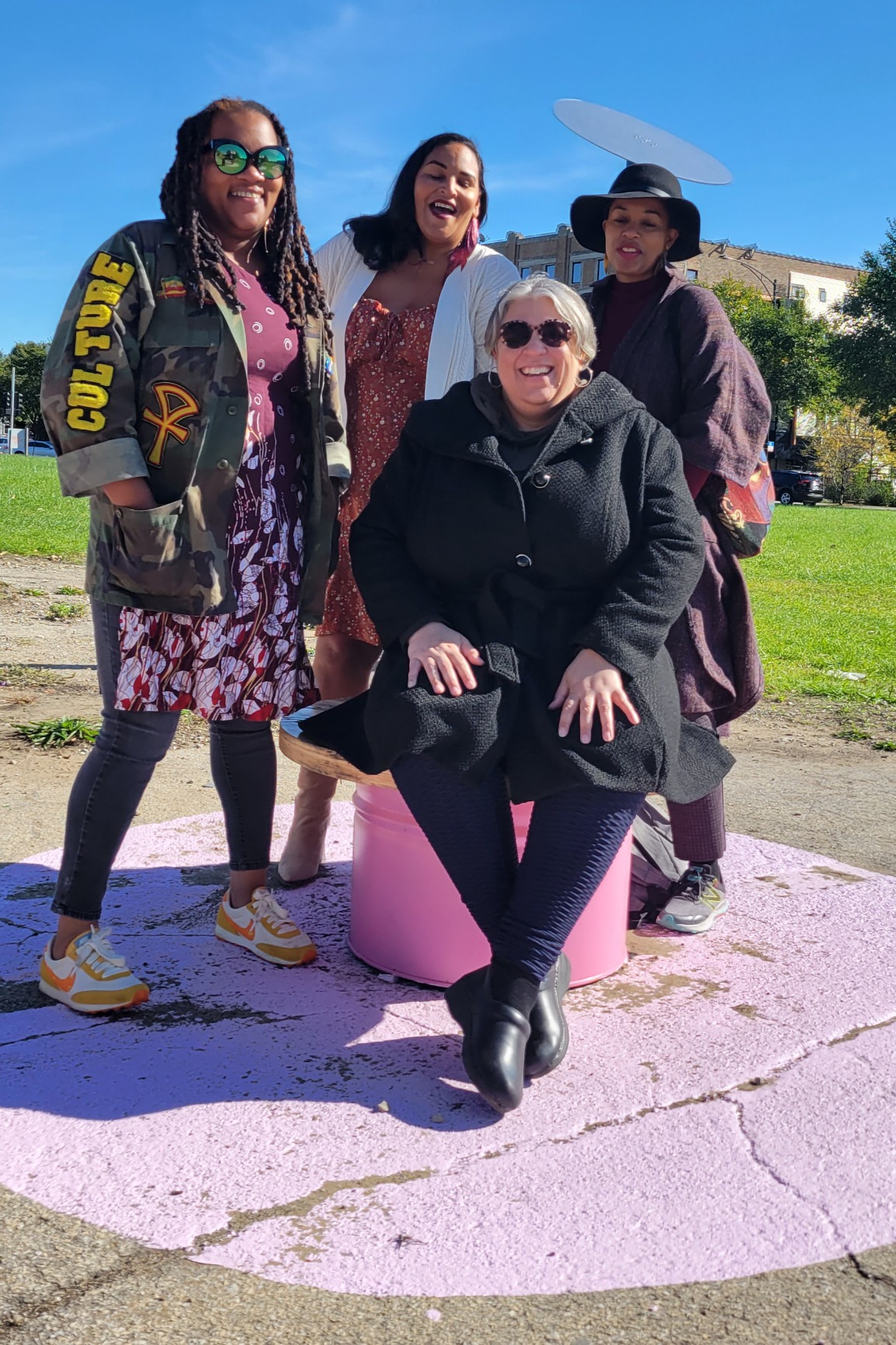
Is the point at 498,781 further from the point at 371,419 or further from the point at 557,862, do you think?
the point at 371,419

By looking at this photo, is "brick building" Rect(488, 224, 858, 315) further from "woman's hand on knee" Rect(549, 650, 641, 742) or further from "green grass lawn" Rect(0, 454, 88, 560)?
"woman's hand on knee" Rect(549, 650, 641, 742)

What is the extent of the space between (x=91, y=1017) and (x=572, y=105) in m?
2.72

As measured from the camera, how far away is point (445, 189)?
328cm

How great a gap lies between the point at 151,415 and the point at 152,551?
0.98 feet

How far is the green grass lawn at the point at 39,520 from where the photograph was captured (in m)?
13.2

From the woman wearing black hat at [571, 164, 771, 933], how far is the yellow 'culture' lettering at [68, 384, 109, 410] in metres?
1.37

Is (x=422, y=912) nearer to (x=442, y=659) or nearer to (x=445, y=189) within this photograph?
(x=442, y=659)

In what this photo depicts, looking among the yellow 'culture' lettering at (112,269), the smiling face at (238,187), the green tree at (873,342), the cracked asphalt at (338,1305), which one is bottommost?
the cracked asphalt at (338,1305)

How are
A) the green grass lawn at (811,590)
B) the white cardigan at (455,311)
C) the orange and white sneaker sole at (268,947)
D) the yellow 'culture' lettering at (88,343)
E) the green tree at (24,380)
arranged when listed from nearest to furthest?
the yellow 'culture' lettering at (88,343) < the orange and white sneaker sole at (268,947) < the white cardigan at (455,311) < the green grass lawn at (811,590) < the green tree at (24,380)

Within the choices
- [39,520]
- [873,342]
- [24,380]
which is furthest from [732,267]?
[39,520]

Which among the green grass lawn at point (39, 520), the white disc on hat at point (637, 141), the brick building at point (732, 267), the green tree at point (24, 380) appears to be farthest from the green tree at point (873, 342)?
the green tree at point (24, 380)

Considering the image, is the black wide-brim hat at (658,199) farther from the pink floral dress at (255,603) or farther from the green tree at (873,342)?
the green tree at (873,342)

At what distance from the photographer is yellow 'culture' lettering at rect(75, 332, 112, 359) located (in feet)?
8.38

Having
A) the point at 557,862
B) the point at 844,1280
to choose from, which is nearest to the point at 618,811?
the point at 557,862
